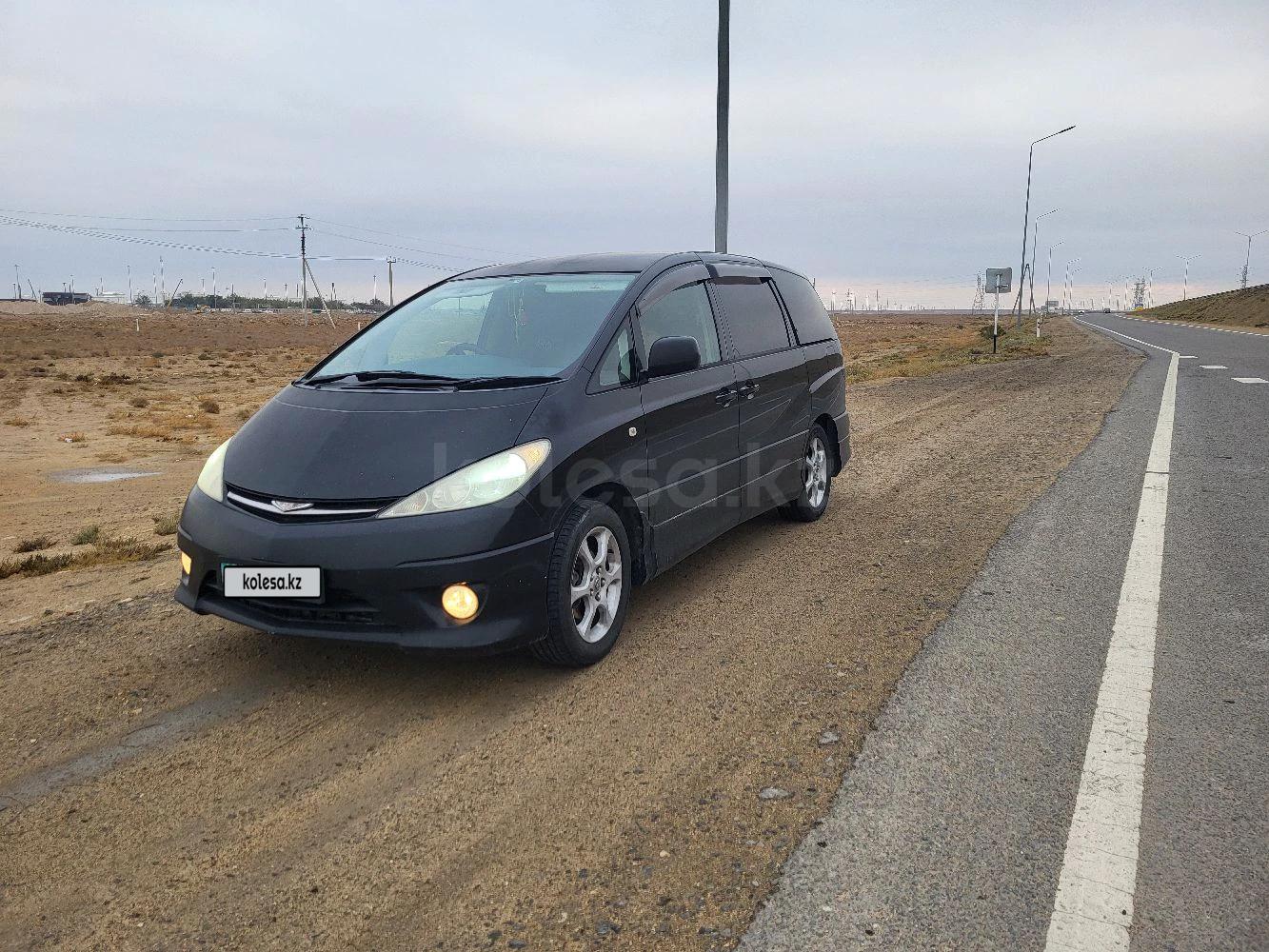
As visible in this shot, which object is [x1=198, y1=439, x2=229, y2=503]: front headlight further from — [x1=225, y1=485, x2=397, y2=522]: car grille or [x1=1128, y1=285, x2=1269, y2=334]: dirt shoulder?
[x1=1128, y1=285, x2=1269, y2=334]: dirt shoulder

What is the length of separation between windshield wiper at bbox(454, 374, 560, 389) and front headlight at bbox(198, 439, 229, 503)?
3.47ft

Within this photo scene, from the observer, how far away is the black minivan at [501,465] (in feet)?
11.9

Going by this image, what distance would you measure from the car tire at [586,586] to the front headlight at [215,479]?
1432 millimetres

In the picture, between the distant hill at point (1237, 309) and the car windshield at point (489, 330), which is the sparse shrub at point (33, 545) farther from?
the distant hill at point (1237, 309)

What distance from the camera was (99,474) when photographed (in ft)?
35.2

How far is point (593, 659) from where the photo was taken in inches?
162

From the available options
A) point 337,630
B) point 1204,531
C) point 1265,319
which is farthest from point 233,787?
point 1265,319

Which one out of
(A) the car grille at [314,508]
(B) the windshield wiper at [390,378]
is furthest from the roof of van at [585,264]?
(A) the car grille at [314,508]

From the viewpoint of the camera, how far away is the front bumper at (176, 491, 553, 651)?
3.56m

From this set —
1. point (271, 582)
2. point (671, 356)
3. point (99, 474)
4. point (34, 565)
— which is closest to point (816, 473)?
point (671, 356)

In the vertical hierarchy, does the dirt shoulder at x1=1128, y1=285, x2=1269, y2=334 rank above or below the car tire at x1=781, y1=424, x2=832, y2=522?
above

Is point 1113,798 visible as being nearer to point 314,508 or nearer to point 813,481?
point 314,508

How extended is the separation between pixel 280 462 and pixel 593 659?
1521 mm

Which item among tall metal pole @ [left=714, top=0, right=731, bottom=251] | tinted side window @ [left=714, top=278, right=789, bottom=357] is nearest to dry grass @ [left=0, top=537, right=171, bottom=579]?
tinted side window @ [left=714, top=278, right=789, bottom=357]
